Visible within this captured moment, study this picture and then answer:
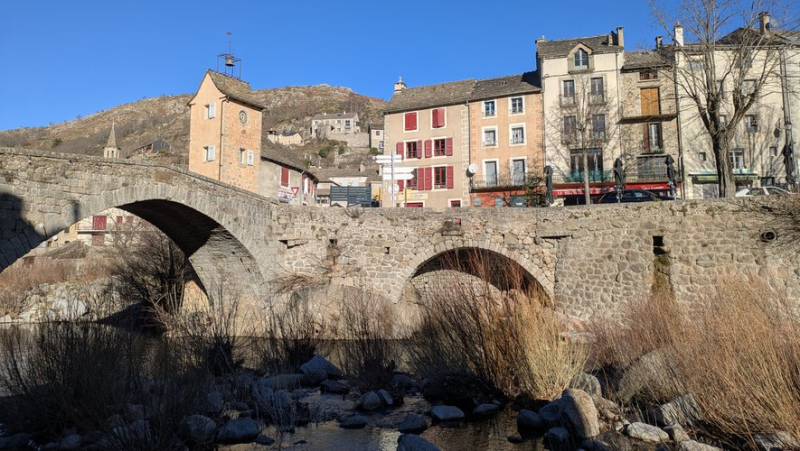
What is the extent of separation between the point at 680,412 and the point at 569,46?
1220 inches

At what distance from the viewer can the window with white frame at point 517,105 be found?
3316 centimetres

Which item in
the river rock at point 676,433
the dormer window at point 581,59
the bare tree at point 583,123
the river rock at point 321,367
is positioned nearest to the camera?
the river rock at point 676,433

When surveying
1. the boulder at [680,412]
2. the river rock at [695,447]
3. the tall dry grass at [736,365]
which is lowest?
the river rock at [695,447]

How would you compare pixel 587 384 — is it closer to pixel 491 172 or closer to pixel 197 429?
pixel 197 429

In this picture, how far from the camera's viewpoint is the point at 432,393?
934cm

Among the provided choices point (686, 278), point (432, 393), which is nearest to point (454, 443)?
point (432, 393)

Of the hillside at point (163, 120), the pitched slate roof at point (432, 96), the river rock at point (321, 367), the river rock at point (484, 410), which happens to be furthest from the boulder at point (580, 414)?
the hillside at point (163, 120)

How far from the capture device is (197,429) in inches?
261

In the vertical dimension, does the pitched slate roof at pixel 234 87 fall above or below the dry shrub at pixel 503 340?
above

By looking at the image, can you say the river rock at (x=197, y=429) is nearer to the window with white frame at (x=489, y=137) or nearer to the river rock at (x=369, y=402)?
the river rock at (x=369, y=402)

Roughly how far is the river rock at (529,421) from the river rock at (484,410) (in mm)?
625

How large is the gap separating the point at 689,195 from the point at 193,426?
102ft

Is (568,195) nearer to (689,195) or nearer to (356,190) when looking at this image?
(689,195)

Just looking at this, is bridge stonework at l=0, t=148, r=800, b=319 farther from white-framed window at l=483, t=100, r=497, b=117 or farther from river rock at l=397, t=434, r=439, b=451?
white-framed window at l=483, t=100, r=497, b=117
